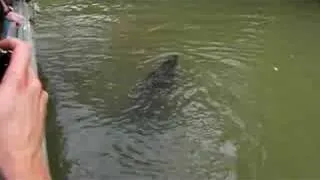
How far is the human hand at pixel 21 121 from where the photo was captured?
3.13 ft

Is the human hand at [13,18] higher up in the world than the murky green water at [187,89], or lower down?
higher up

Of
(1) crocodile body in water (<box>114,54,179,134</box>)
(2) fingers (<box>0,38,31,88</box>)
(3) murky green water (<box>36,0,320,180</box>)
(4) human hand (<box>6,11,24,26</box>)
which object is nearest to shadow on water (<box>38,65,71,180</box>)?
(3) murky green water (<box>36,0,320,180</box>)

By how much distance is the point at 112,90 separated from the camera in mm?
5391

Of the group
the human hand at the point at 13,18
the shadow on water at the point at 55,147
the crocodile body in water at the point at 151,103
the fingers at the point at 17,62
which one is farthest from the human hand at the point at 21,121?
the crocodile body in water at the point at 151,103

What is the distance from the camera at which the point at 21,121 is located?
98cm

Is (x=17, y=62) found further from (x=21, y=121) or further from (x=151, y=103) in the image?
(x=151, y=103)

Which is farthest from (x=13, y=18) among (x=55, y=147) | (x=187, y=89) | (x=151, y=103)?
(x=187, y=89)

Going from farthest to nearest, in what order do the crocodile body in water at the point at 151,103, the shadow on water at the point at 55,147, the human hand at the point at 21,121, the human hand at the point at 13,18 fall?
the crocodile body in water at the point at 151,103 → the shadow on water at the point at 55,147 → the human hand at the point at 13,18 → the human hand at the point at 21,121

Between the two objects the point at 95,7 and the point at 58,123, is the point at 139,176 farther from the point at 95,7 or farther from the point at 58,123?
the point at 95,7

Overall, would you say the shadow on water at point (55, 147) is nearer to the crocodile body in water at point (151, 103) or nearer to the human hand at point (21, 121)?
the crocodile body in water at point (151, 103)

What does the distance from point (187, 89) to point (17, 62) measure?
14.2ft

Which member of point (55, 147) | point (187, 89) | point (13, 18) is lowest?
point (55, 147)

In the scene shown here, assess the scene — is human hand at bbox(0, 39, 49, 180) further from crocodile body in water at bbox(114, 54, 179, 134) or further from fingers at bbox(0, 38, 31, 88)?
crocodile body in water at bbox(114, 54, 179, 134)

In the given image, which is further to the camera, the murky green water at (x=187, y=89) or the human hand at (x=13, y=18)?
the murky green water at (x=187, y=89)
